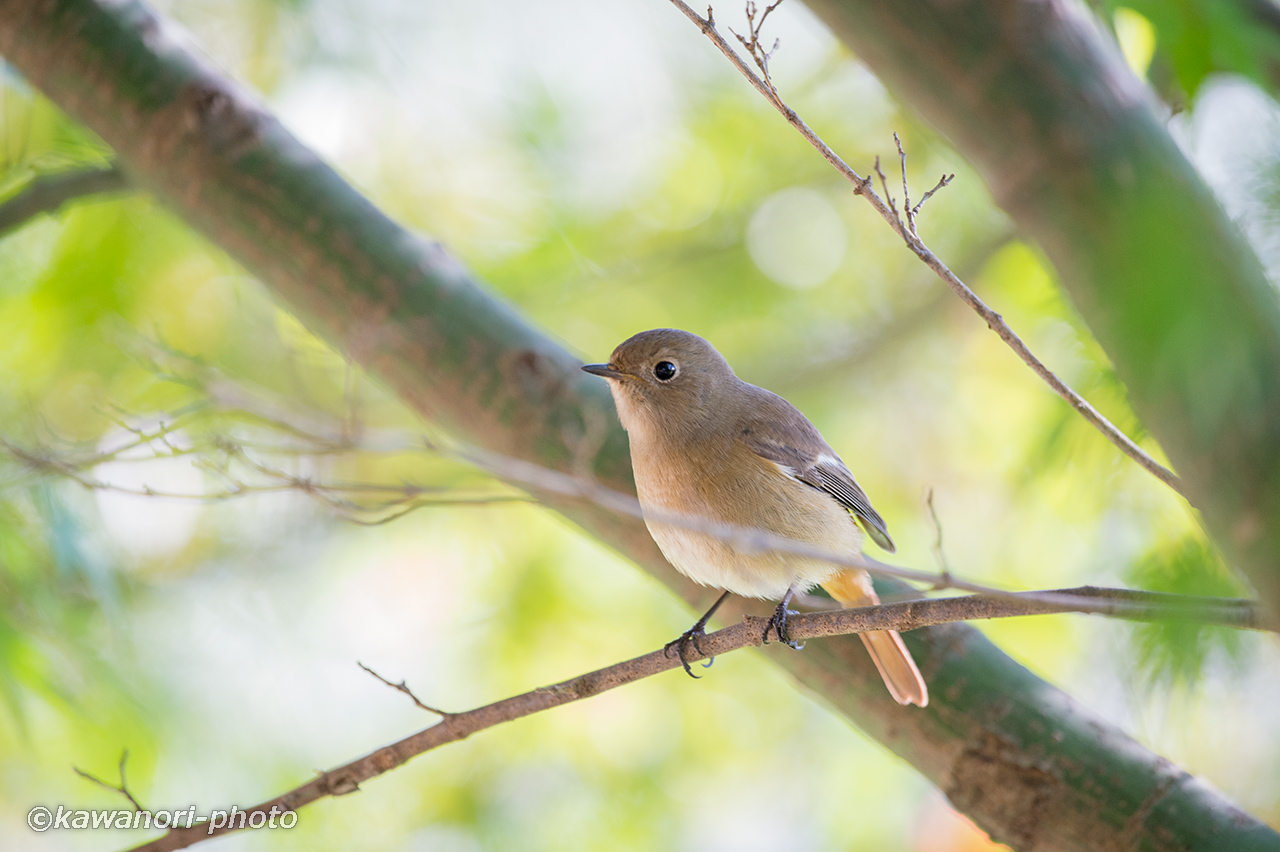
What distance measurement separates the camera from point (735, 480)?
221cm

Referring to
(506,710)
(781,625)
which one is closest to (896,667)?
(781,625)

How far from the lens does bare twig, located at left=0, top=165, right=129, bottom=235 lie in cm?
250

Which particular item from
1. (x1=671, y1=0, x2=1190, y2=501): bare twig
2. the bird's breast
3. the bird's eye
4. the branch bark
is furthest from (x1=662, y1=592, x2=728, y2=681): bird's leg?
the branch bark

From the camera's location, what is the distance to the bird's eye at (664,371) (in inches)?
96.9

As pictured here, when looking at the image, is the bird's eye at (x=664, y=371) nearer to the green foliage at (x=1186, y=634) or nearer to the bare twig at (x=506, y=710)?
the bare twig at (x=506, y=710)

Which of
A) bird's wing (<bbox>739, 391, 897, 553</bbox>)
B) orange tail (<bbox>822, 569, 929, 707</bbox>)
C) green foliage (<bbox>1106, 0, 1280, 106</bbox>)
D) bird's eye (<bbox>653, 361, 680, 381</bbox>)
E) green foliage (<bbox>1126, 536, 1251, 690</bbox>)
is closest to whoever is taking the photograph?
green foliage (<bbox>1106, 0, 1280, 106</bbox>)

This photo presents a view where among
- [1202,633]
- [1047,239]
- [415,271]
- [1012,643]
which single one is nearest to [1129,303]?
[1047,239]

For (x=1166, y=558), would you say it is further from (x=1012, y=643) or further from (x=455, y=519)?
(x=455, y=519)

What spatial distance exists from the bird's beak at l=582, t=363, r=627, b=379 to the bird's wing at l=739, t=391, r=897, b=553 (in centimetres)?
36

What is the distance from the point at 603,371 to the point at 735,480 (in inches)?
18.0

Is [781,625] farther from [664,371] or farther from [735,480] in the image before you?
[664,371]

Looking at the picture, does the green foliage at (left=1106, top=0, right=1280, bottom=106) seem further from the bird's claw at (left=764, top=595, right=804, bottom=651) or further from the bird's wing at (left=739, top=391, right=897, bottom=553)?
the bird's claw at (left=764, top=595, right=804, bottom=651)

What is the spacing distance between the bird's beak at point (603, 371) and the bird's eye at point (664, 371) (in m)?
0.10

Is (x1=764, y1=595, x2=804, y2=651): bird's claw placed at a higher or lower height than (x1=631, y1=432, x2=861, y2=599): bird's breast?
lower
